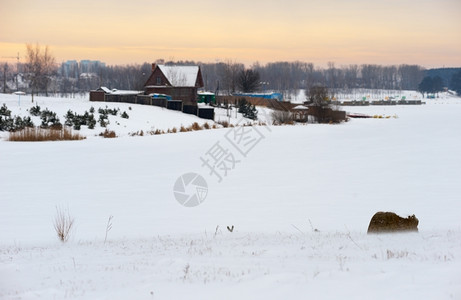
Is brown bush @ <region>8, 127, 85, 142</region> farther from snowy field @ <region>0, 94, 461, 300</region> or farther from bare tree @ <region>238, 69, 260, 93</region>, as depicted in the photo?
bare tree @ <region>238, 69, 260, 93</region>

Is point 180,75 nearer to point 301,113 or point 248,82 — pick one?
point 301,113

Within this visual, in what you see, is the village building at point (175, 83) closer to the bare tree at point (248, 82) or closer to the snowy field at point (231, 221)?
the bare tree at point (248, 82)

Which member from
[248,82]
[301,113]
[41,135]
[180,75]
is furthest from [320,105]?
[248,82]

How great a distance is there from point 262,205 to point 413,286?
8698 millimetres

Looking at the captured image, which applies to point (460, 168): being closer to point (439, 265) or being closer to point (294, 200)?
point (294, 200)

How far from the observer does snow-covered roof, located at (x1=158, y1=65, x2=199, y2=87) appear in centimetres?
6284

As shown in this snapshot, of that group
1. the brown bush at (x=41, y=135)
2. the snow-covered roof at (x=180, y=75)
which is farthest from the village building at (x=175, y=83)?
the brown bush at (x=41, y=135)

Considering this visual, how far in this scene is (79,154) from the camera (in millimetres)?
23141

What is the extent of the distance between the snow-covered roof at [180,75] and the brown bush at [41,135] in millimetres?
34799

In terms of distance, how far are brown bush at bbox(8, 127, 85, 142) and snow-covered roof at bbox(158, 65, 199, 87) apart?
3480 cm

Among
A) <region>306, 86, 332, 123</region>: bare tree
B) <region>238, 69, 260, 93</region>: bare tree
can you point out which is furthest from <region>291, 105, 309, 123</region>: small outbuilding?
<region>238, 69, 260, 93</region>: bare tree

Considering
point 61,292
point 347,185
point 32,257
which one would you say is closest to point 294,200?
point 347,185

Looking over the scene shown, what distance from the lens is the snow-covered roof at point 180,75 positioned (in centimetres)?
6284

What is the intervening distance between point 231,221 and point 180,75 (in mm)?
52073
